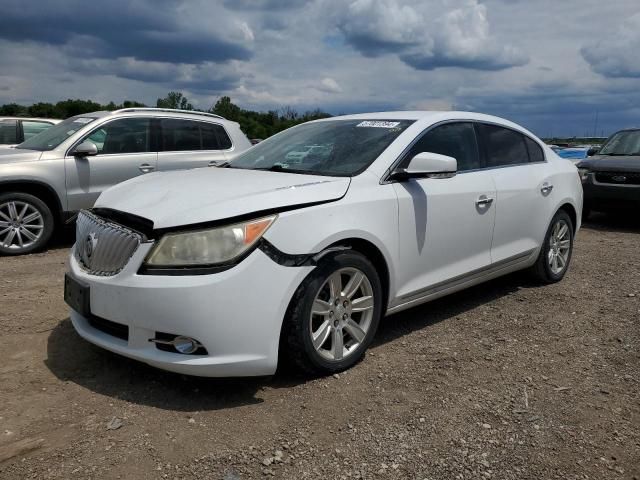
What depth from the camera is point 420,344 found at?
160 inches

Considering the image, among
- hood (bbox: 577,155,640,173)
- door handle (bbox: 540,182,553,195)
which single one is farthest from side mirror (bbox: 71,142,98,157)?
hood (bbox: 577,155,640,173)

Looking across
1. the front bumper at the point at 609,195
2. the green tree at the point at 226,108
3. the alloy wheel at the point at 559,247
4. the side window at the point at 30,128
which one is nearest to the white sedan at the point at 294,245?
the alloy wheel at the point at 559,247

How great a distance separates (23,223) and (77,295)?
401 cm

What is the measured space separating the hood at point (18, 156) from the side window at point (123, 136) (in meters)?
0.60

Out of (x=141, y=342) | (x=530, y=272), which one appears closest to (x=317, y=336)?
(x=141, y=342)

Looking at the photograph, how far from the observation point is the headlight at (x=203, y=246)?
9.75 feet

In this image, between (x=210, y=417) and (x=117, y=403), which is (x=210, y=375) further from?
(x=117, y=403)

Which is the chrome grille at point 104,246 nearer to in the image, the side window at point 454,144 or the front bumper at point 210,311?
the front bumper at point 210,311

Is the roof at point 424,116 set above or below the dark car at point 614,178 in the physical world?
above

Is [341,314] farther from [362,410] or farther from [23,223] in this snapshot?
[23,223]

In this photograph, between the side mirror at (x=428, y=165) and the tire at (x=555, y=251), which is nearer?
the side mirror at (x=428, y=165)

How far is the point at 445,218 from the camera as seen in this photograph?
4066 millimetres

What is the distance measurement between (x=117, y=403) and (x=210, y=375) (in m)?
0.53

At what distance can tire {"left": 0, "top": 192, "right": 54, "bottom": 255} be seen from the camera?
6.65 meters
